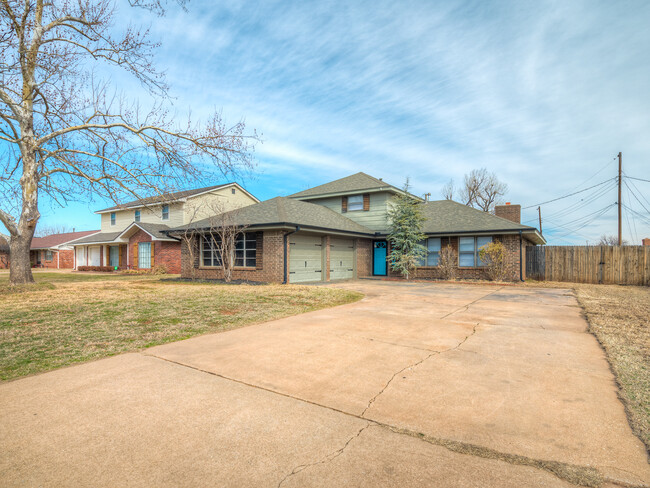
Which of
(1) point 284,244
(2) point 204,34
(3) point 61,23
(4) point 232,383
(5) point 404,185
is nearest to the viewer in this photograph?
(4) point 232,383

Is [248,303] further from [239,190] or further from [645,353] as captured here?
[239,190]

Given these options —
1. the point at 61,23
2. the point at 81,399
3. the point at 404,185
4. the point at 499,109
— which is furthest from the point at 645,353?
the point at 61,23

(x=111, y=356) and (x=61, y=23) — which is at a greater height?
(x=61, y=23)

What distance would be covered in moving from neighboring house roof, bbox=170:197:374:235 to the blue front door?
1.37m

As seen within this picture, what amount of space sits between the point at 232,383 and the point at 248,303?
548cm

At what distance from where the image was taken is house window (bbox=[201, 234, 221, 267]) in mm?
16953

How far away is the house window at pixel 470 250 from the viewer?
1855 cm

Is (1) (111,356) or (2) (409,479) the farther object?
(1) (111,356)

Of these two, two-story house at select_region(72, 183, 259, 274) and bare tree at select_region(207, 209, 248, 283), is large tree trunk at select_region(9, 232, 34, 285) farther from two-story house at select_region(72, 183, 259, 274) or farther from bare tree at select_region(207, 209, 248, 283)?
two-story house at select_region(72, 183, 259, 274)

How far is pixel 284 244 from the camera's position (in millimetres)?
15000

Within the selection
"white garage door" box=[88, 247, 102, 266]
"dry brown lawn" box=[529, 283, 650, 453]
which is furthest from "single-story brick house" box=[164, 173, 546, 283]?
"white garage door" box=[88, 247, 102, 266]

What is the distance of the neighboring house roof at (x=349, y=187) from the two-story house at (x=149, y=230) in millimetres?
5884

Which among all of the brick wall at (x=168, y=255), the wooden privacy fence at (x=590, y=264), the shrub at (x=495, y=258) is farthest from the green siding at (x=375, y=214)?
the brick wall at (x=168, y=255)

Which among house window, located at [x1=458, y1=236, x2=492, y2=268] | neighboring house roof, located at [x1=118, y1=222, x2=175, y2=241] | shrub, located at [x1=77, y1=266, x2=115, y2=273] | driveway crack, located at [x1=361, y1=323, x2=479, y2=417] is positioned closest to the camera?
driveway crack, located at [x1=361, y1=323, x2=479, y2=417]
